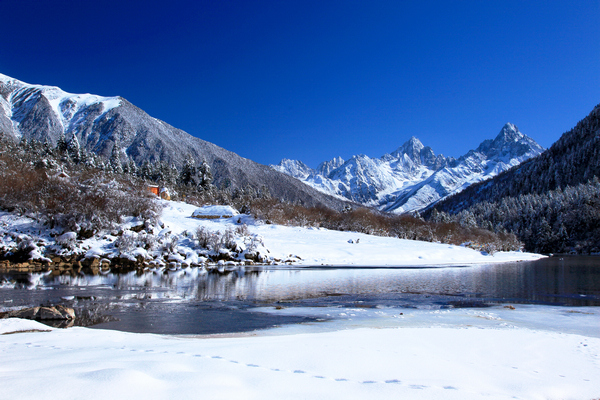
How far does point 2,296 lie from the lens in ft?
56.4

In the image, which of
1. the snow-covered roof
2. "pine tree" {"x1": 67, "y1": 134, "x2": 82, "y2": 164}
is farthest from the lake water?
"pine tree" {"x1": 67, "y1": 134, "x2": 82, "y2": 164}

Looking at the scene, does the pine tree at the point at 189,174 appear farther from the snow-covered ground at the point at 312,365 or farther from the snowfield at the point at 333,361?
the snow-covered ground at the point at 312,365

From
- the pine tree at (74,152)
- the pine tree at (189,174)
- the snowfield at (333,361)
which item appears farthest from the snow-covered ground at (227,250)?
the pine tree at (74,152)

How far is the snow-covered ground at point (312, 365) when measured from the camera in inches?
178

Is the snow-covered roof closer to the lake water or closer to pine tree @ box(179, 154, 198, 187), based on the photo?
the lake water

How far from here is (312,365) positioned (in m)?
6.00

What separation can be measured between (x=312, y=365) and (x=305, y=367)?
179 mm

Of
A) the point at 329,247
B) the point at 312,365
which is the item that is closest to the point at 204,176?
the point at 329,247

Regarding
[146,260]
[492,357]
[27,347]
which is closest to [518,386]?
[492,357]

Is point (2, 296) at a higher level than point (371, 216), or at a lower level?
lower

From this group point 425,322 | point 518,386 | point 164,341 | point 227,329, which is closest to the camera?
point 518,386

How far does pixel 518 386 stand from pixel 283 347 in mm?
4294

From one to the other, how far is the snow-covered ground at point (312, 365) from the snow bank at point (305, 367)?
20 millimetres

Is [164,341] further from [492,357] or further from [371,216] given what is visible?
[371,216]
